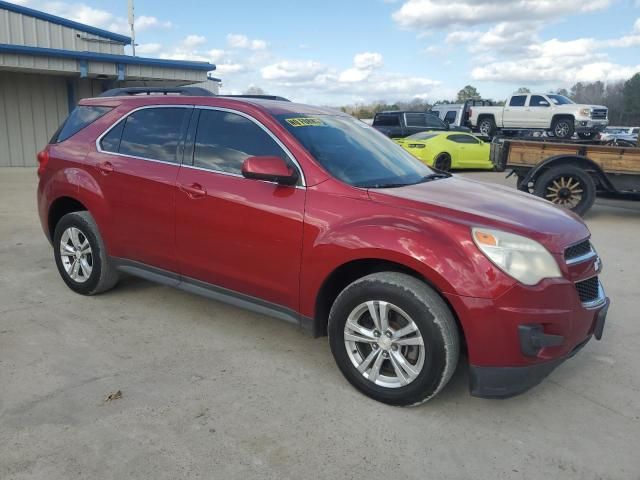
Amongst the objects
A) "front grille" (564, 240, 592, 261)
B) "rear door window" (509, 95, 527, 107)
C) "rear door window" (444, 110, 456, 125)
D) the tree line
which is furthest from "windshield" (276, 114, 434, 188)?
the tree line

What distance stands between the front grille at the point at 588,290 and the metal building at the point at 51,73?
45.9 feet

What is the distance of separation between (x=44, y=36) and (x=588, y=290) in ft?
55.8

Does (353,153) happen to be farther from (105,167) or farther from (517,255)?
(105,167)

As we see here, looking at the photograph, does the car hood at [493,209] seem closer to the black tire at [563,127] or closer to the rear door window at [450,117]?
the black tire at [563,127]

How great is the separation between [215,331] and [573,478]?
8.47 feet

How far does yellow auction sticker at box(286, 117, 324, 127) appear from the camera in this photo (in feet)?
12.2

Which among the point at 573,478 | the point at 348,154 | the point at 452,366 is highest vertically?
the point at 348,154

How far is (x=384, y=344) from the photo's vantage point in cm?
310

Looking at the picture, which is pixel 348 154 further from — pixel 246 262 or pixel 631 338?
pixel 631 338

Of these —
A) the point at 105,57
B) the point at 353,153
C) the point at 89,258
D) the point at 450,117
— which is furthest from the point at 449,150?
the point at 89,258

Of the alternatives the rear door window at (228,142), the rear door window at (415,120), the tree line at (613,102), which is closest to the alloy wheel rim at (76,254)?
the rear door window at (228,142)

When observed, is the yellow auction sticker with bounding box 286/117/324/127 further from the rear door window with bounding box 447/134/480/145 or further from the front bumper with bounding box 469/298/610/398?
the rear door window with bounding box 447/134/480/145

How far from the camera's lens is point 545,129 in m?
21.8

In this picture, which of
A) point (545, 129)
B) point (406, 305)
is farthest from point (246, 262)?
point (545, 129)
